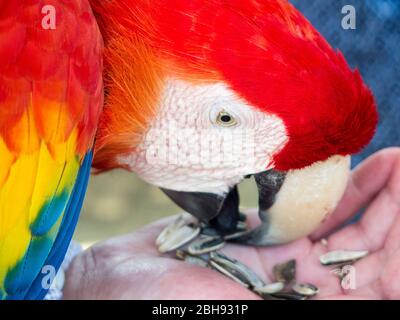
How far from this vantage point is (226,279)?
0.94m

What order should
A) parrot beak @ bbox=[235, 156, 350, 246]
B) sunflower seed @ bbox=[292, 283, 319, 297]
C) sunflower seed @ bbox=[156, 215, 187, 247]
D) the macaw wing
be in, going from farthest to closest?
sunflower seed @ bbox=[156, 215, 187, 247]
sunflower seed @ bbox=[292, 283, 319, 297]
parrot beak @ bbox=[235, 156, 350, 246]
the macaw wing

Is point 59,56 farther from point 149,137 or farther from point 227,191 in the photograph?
point 227,191

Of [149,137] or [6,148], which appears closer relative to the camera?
[6,148]

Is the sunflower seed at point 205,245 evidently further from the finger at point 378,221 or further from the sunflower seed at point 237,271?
the finger at point 378,221

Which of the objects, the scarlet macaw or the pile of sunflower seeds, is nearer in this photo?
the scarlet macaw

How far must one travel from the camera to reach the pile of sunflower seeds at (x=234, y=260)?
98cm

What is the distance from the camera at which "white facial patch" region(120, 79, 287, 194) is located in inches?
31.2

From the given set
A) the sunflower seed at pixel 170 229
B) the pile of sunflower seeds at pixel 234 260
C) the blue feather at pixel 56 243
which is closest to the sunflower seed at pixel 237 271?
the pile of sunflower seeds at pixel 234 260

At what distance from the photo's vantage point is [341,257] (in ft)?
3.32

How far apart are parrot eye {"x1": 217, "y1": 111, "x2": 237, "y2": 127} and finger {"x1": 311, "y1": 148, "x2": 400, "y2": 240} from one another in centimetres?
36

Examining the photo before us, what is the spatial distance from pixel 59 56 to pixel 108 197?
1168 mm

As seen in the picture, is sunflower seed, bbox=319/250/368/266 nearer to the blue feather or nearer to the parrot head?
the parrot head

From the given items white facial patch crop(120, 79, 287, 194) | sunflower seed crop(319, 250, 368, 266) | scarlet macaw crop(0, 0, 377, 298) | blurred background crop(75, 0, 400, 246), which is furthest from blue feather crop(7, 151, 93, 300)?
sunflower seed crop(319, 250, 368, 266)

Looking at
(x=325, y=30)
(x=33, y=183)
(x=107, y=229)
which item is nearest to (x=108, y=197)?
(x=107, y=229)
